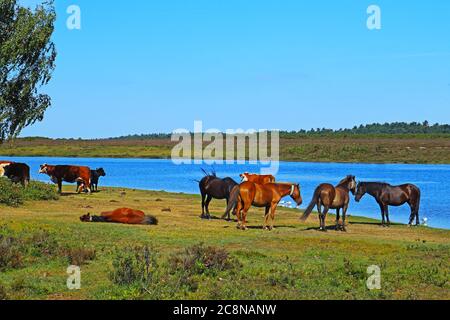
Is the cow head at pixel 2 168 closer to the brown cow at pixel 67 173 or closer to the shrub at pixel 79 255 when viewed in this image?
the brown cow at pixel 67 173

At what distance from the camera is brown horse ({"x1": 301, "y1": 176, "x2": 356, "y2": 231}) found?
883 inches

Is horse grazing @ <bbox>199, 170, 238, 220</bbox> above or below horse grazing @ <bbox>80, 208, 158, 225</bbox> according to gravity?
above

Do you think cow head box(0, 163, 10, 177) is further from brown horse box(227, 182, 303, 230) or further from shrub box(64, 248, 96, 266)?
shrub box(64, 248, 96, 266)

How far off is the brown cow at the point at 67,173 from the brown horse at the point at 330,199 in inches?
652

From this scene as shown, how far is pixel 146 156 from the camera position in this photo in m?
135

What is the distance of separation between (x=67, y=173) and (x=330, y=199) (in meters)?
17.5

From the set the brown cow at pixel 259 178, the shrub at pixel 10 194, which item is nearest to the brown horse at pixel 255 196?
the brown cow at pixel 259 178

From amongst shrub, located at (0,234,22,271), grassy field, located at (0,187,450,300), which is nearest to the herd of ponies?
grassy field, located at (0,187,450,300)

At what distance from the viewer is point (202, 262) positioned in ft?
45.5

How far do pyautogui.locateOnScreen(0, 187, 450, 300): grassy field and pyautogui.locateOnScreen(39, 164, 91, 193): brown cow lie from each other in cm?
1147

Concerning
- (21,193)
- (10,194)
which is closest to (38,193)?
(21,193)

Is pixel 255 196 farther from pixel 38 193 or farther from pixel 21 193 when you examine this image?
pixel 38 193

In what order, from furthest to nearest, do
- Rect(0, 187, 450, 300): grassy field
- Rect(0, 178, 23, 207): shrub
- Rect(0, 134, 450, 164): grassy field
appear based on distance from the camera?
Rect(0, 134, 450, 164): grassy field, Rect(0, 178, 23, 207): shrub, Rect(0, 187, 450, 300): grassy field

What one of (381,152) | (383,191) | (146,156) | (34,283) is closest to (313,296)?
(34,283)
